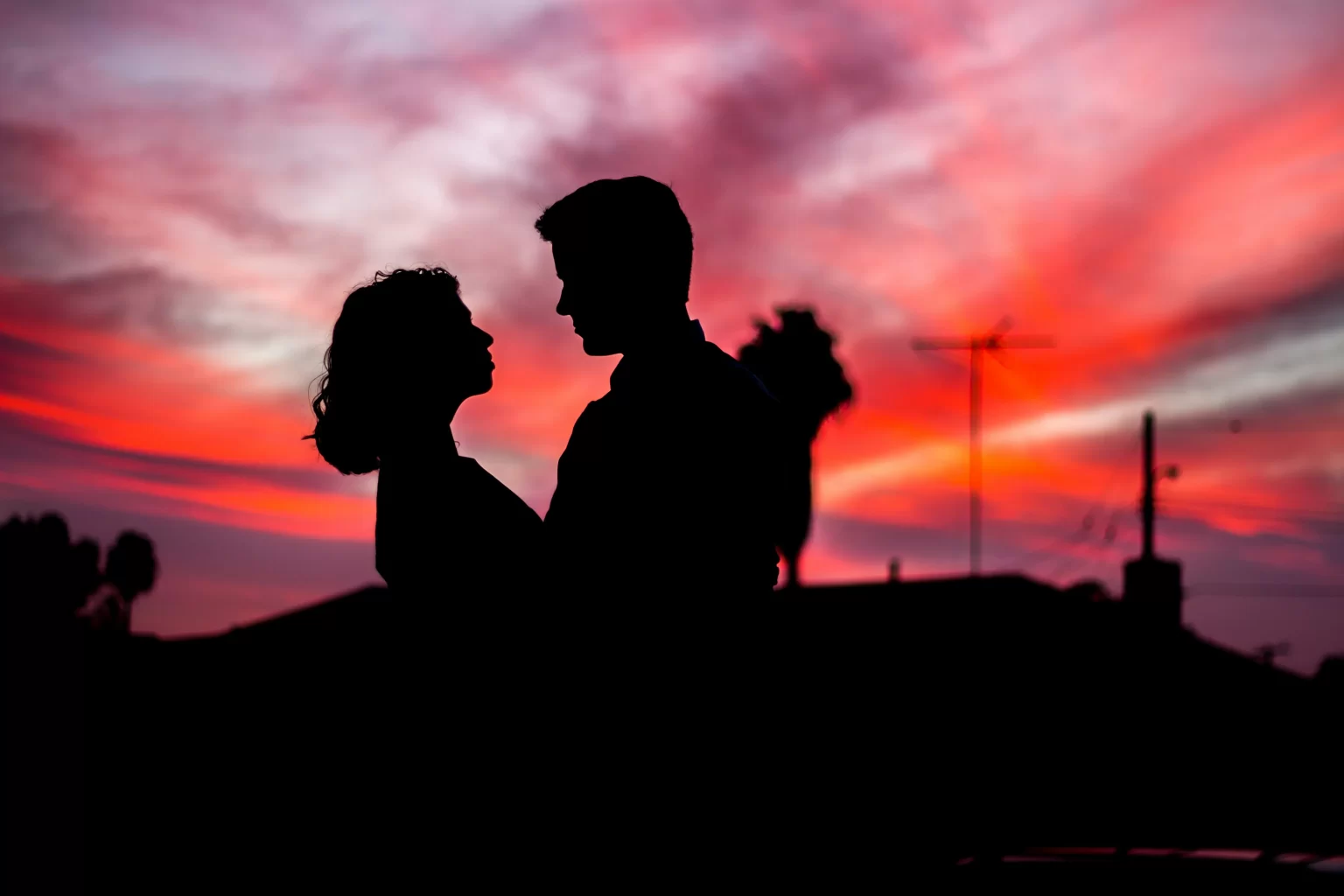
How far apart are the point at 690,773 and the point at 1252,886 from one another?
5.02 ft

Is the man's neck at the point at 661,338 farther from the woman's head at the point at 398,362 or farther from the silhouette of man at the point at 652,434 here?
the woman's head at the point at 398,362

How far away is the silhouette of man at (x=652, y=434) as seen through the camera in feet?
8.61

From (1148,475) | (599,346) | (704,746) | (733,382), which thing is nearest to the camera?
(704,746)

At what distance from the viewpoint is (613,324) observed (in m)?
2.85

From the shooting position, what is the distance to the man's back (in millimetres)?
2617

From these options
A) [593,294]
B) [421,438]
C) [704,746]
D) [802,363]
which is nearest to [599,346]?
[593,294]

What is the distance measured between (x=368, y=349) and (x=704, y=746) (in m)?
1.35

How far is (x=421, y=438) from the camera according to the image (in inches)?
126

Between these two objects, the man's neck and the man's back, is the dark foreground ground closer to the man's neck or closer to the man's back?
the man's back

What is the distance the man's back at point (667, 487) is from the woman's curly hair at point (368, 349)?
763mm

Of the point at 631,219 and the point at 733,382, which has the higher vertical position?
the point at 631,219

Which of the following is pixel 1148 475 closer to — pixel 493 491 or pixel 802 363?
pixel 802 363

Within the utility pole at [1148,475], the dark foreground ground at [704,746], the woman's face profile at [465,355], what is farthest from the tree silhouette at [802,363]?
the woman's face profile at [465,355]

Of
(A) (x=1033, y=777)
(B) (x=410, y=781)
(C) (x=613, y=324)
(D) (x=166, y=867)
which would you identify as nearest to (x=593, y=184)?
(C) (x=613, y=324)
